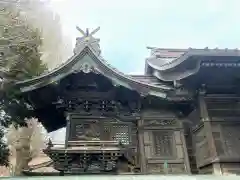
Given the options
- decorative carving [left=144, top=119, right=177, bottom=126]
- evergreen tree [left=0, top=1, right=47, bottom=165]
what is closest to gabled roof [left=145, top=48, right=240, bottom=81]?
decorative carving [left=144, top=119, right=177, bottom=126]

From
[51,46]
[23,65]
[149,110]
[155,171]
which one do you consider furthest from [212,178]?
[51,46]

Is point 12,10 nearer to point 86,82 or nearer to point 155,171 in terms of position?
point 86,82

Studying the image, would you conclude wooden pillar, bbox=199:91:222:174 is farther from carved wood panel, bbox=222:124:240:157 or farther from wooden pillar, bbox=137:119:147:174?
wooden pillar, bbox=137:119:147:174

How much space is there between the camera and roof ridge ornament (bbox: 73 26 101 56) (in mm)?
9642

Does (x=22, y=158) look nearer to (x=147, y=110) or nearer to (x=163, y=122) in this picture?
(x=147, y=110)

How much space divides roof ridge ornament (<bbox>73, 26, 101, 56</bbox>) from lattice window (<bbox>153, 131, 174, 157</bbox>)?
3.78 metres

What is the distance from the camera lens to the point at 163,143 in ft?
30.9

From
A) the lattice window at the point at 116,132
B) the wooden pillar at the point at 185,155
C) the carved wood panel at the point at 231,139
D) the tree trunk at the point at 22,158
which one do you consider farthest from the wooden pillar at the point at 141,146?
the tree trunk at the point at 22,158

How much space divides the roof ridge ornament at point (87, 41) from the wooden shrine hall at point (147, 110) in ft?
0.20

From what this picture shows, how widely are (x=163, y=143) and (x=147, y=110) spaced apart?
138 centimetres

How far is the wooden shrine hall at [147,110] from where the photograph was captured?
870 cm

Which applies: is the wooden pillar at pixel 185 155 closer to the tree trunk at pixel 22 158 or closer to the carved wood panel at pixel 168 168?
the carved wood panel at pixel 168 168

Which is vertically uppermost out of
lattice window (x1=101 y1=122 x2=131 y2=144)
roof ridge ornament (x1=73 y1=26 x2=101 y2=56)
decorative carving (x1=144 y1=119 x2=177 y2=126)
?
roof ridge ornament (x1=73 y1=26 x2=101 y2=56)

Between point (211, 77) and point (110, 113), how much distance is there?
387 cm
